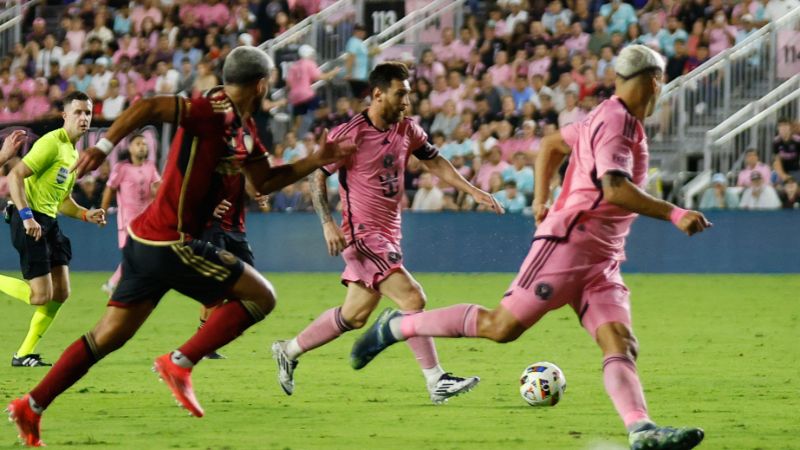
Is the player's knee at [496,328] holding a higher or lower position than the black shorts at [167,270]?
lower

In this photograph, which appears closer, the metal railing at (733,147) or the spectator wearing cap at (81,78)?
the metal railing at (733,147)

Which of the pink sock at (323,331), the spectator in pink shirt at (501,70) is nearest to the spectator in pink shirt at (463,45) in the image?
the spectator in pink shirt at (501,70)

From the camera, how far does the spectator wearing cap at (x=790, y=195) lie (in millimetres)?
19734

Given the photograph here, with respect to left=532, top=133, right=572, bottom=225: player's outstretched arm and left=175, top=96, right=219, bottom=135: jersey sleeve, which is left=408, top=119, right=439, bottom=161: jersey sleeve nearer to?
left=532, top=133, right=572, bottom=225: player's outstretched arm

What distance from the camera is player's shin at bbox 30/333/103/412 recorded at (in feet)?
24.1

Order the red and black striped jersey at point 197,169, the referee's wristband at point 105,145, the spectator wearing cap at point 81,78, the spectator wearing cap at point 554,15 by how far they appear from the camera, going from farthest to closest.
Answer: the spectator wearing cap at point 81,78 → the spectator wearing cap at point 554,15 → the red and black striped jersey at point 197,169 → the referee's wristband at point 105,145

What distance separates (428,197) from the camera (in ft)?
69.8

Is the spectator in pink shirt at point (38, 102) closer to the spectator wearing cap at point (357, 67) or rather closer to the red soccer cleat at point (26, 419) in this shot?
the spectator wearing cap at point (357, 67)

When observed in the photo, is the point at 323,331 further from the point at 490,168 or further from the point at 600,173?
the point at 490,168

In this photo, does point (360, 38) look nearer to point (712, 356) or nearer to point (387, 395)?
point (712, 356)

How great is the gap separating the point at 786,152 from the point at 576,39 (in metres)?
4.37

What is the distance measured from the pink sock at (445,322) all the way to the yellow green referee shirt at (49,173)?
447 centimetres

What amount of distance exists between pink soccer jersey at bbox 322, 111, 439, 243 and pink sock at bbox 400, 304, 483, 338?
69.5 inches

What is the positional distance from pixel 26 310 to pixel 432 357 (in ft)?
27.0
